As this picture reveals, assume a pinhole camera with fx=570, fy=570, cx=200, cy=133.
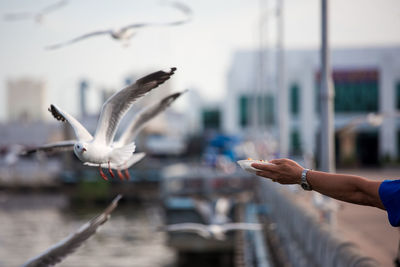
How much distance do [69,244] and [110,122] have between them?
4.26ft

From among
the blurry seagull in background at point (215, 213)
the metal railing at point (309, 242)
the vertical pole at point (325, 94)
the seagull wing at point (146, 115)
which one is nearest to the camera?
the seagull wing at point (146, 115)

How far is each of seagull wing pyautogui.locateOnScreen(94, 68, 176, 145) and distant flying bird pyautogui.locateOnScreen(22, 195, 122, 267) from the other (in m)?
0.90

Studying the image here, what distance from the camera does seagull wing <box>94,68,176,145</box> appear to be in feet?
10.5

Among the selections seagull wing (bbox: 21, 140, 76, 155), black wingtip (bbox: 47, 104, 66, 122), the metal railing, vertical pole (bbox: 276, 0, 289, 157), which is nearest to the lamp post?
the metal railing

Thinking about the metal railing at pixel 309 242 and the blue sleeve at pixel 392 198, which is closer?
the blue sleeve at pixel 392 198

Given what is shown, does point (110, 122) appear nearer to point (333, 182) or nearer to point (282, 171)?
point (282, 171)

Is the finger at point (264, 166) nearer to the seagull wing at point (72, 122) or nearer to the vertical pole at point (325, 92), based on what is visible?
the seagull wing at point (72, 122)

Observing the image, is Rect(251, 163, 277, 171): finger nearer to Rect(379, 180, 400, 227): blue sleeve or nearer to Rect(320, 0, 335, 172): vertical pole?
Rect(379, 180, 400, 227): blue sleeve

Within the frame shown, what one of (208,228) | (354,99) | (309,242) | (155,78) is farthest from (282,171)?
(354,99)

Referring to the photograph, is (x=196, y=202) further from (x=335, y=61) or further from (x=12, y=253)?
(x=335, y=61)

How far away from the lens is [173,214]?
24781mm

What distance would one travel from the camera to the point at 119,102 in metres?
3.28

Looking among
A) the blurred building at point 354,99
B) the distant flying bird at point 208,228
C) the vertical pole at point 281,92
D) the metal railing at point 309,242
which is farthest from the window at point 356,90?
the distant flying bird at point 208,228

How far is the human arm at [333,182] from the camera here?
299cm
